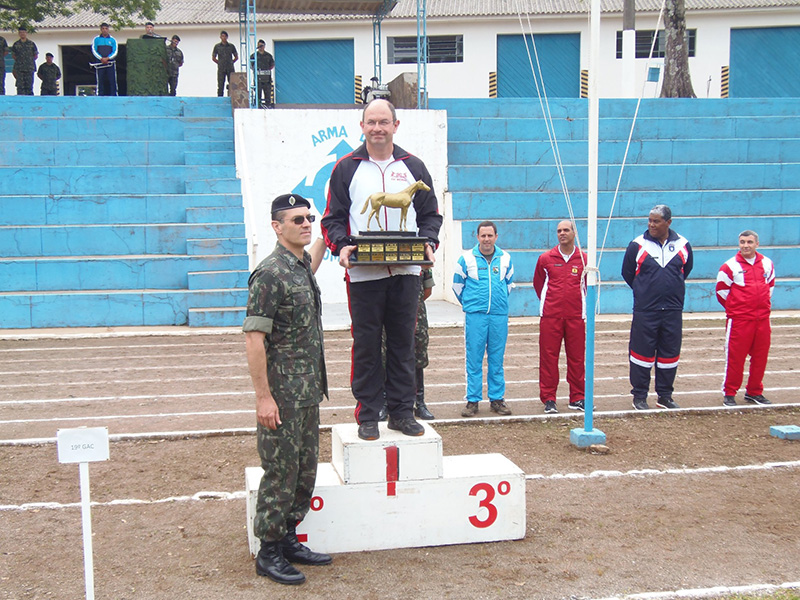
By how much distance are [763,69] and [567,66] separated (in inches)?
282

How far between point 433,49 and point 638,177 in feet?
51.8

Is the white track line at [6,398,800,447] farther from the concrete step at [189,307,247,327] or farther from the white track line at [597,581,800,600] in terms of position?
the concrete step at [189,307,247,327]

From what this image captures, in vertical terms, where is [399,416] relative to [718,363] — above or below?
above

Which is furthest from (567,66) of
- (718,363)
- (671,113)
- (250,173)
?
(718,363)

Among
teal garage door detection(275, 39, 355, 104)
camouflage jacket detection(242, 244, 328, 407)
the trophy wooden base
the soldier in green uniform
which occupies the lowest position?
camouflage jacket detection(242, 244, 328, 407)

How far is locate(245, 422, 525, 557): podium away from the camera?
4.89 metres

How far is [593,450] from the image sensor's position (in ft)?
22.3

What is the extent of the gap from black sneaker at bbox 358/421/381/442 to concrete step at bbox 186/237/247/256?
1039 centimetres

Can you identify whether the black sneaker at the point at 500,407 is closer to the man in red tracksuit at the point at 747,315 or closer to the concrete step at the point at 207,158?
the man in red tracksuit at the point at 747,315

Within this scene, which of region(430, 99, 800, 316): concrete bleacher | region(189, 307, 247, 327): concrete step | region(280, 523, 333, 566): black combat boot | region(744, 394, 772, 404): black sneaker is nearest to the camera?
region(280, 523, 333, 566): black combat boot

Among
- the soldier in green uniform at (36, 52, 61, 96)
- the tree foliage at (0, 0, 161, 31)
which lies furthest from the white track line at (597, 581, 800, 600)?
the soldier in green uniform at (36, 52, 61, 96)

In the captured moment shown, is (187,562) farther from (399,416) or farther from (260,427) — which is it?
(399,416)

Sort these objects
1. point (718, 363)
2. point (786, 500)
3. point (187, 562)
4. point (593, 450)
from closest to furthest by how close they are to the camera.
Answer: point (187, 562)
point (786, 500)
point (593, 450)
point (718, 363)

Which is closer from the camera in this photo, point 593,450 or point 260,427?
point 260,427
